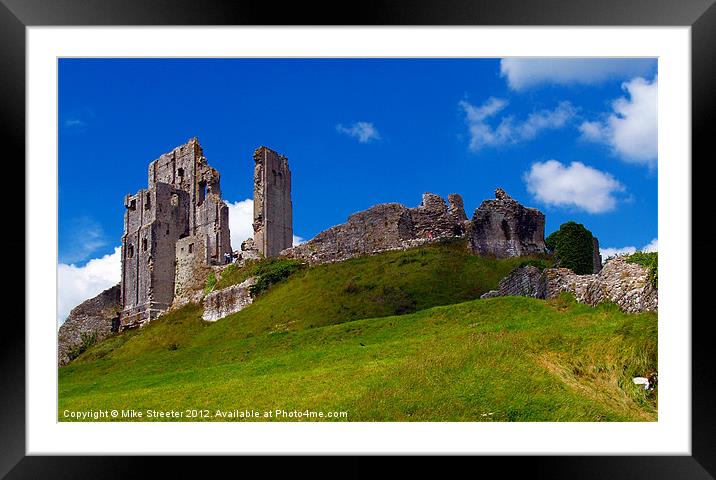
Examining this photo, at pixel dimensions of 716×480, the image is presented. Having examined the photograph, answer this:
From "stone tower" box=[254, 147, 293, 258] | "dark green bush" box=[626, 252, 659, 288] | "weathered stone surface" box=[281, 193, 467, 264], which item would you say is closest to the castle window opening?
"stone tower" box=[254, 147, 293, 258]

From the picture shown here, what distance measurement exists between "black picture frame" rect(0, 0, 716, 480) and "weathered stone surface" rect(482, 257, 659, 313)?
395 cm

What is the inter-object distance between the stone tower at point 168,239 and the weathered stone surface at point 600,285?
21903mm

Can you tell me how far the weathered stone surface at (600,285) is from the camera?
13.8m

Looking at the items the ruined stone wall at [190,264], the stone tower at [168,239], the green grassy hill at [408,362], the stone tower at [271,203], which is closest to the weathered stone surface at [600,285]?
the green grassy hill at [408,362]

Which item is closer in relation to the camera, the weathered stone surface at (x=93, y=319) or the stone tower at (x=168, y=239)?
the weathered stone surface at (x=93, y=319)

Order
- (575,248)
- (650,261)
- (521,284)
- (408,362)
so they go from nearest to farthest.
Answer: (408,362) → (650,261) → (521,284) → (575,248)

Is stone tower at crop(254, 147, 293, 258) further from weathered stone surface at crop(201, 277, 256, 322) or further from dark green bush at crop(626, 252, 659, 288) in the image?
dark green bush at crop(626, 252, 659, 288)

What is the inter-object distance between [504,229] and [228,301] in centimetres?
1119

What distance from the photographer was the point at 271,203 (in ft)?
122

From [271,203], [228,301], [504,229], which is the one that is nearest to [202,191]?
[271,203]

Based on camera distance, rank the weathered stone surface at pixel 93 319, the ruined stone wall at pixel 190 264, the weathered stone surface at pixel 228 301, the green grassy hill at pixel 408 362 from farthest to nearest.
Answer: the ruined stone wall at pixel 190 264, the weathered stone surface at pixel 93 319, the weathered stone surface at pixel 228 301, the green grassy hill at pixel 408 362

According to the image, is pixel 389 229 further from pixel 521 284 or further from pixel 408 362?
pixel 408 362
